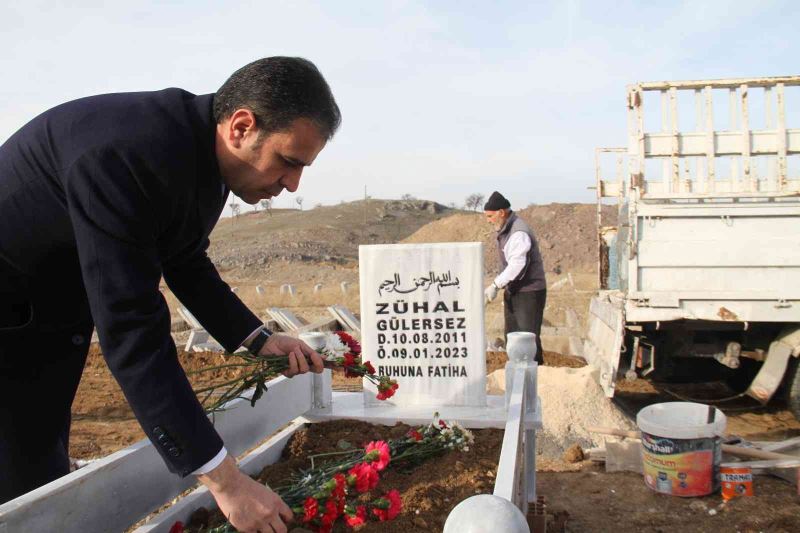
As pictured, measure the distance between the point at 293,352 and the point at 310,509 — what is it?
0.63m

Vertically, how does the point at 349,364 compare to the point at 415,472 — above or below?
above

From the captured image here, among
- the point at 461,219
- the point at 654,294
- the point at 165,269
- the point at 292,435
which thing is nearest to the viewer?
the point at 165,269

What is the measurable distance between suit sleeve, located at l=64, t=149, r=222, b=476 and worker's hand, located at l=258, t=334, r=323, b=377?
0.82 m

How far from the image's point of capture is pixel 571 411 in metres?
6.01

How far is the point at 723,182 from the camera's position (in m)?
6.58

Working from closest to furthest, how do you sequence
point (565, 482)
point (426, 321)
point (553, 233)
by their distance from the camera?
point (426, 321) < point (565, 482) < point (553, 233)

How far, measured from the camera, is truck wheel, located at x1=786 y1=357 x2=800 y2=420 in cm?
610

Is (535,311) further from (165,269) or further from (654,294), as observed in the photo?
(165,269)

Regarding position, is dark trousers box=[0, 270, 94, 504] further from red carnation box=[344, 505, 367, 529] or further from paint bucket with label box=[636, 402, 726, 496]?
paint bucket with label box=[636, 402, 726, 496]

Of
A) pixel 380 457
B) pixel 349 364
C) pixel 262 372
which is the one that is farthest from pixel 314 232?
pixel 380 457

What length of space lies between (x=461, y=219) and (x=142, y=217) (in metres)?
30.5

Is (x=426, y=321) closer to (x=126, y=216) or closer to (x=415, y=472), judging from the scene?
(x=415, y=472)

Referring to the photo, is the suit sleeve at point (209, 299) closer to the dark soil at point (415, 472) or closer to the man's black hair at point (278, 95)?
the dark soil at point (415, 472)

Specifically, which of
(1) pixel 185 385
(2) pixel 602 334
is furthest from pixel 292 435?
(2) pixel 602 334
